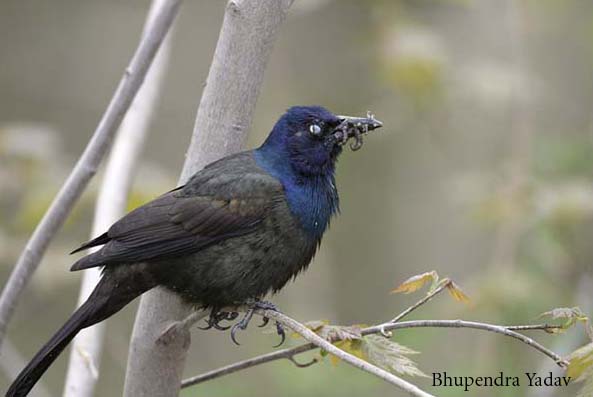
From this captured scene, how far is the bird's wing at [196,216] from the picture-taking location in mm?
2594

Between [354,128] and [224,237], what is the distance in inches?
19.9

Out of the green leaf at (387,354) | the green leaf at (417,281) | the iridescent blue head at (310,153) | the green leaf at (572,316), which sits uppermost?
the iridescent blue head at (310,153)

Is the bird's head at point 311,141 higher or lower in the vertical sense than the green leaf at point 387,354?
higher

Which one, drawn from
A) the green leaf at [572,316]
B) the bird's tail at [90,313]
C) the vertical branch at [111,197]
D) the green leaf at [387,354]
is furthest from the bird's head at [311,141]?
the green leaf at [572,316]

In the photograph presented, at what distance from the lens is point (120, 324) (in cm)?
578

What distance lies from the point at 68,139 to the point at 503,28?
2787 mm

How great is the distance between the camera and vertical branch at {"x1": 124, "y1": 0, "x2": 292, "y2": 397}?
2.38 meters

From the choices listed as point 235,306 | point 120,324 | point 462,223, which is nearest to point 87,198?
point 235,306

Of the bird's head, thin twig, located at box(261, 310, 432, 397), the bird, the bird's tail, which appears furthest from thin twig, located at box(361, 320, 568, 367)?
the bird's head

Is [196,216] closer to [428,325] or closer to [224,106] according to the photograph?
[224,106]

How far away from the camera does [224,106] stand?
2402mm

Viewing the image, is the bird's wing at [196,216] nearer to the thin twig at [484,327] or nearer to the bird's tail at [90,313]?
the bird's tail at [90,313]

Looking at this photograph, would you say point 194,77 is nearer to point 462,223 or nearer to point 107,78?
point 107,78

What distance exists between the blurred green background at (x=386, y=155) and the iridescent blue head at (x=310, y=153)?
0.75 meters
